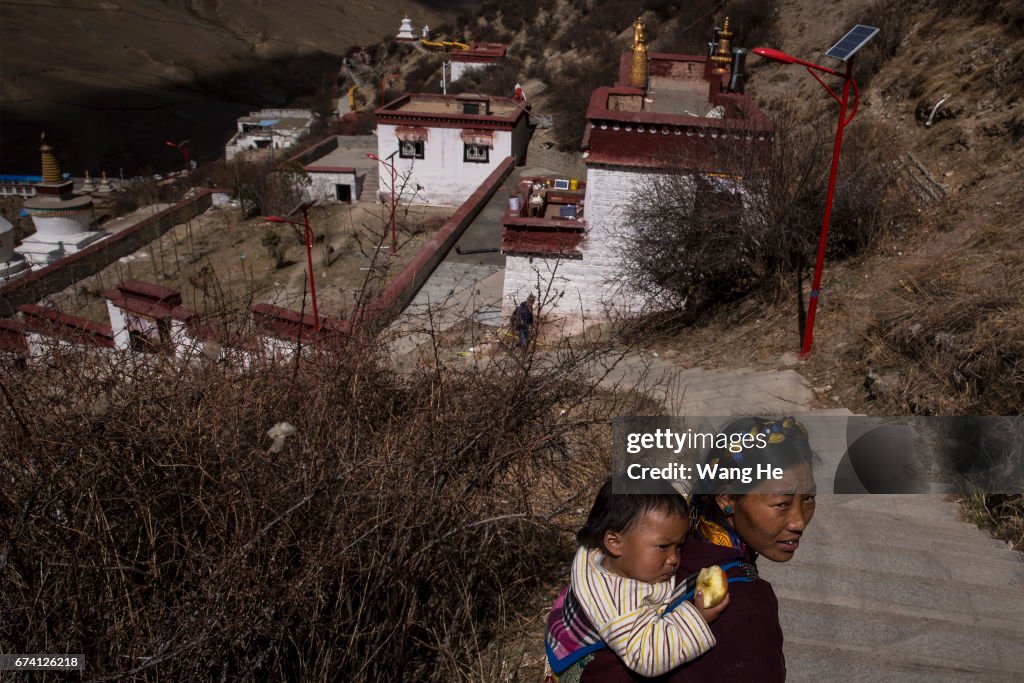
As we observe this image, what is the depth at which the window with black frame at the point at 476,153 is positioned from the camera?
87.5 feet

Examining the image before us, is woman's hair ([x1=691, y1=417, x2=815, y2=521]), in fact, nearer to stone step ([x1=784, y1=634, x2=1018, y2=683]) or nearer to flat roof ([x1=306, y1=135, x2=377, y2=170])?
stone step ([x1=784, y1=634, x2=1018, y2=683])

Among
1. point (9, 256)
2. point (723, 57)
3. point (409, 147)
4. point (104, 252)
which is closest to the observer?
point (723, 57)

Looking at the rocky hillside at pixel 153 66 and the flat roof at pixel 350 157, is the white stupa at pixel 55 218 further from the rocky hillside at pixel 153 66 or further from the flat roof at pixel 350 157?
the rocky hillside at pixel 153 66

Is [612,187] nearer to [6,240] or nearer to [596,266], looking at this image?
[596,266]

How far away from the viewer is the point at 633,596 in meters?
2.03

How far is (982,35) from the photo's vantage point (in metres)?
16.5

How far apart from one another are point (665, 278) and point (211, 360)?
831 centimetres

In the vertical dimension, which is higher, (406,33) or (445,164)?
(406,33)

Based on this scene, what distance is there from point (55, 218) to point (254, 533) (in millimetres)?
25103

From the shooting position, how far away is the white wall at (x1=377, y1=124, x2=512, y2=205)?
87.3ft

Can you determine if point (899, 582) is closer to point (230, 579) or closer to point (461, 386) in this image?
point (461, 386)

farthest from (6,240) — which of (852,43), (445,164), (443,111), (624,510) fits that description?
(624,510)

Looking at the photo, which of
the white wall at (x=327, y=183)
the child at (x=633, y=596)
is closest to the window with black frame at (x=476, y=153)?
the white wall at (x=327, y=183)

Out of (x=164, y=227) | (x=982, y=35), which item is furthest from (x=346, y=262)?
(x=982, y=35)
